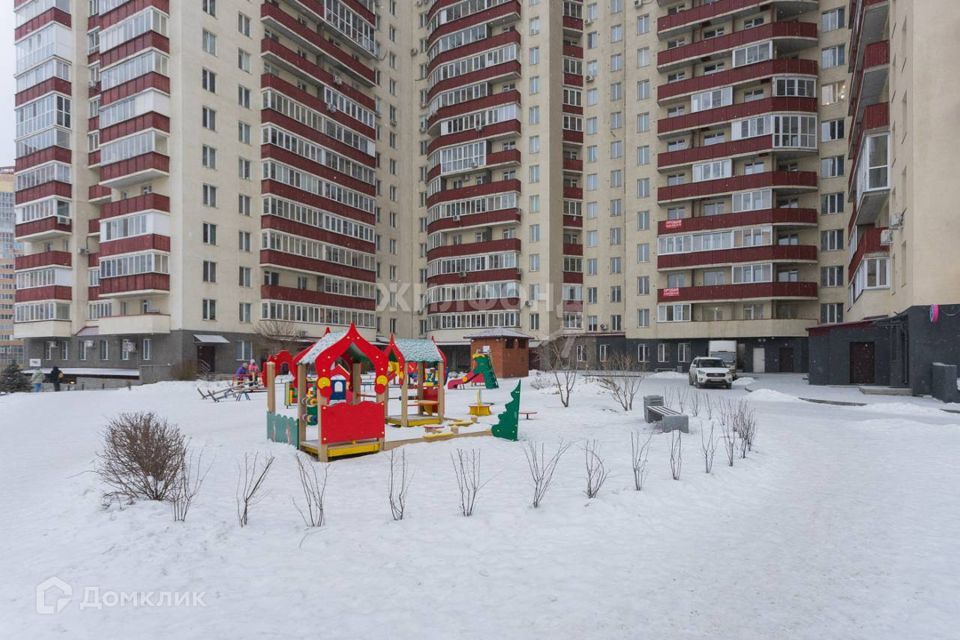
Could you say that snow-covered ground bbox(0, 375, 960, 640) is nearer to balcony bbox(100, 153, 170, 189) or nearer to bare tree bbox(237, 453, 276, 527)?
bare tree bbox(237, 453, 276, 527)

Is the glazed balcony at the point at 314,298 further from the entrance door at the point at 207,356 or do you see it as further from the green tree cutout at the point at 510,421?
the green tree cutout at the point at 510,421

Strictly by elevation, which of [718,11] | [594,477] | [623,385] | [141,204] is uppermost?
[718,11]

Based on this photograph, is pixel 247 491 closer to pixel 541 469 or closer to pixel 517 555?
pixel 517 555

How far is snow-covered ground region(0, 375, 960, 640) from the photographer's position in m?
5.12

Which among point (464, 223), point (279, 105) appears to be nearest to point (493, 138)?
point (464, 223)

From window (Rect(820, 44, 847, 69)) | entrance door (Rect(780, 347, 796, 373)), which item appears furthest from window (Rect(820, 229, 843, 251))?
window (Rect(820, 44, 847, 69))

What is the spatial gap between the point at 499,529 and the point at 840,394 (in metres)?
23.8

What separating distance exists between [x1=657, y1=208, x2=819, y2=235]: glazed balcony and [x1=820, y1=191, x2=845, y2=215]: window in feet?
3.35

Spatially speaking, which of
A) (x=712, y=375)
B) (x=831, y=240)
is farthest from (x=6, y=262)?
(x=831, y=240)

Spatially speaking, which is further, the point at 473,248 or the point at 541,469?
the point at 473,248

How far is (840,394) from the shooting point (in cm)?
2545

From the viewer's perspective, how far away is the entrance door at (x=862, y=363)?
3127 centimetres

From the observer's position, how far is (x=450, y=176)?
5988cm

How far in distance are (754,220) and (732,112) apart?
914cm
